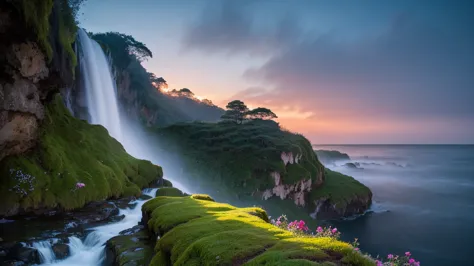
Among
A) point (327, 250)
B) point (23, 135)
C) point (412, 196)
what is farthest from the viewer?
point (412, 196)

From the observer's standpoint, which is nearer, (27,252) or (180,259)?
(180,259)

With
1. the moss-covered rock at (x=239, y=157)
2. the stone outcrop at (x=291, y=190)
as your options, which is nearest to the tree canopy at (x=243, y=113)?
the moss-covered rock at (x=239, y=157)

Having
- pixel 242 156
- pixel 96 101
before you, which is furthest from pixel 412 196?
pixel 96 101

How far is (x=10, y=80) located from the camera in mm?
16266

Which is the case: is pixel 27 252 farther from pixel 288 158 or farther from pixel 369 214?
pixel 369 214

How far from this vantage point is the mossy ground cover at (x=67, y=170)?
699 inches

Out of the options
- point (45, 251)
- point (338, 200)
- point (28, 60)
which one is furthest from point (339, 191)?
point (28, 60)

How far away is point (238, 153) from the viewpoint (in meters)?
63.1

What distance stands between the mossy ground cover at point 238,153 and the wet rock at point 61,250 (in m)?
40.3

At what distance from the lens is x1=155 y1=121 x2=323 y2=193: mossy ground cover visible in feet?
188

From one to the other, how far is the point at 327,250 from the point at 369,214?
59154 mm

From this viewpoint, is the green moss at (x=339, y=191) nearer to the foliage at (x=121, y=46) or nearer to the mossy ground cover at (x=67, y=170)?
the mossy ground cover at (x=67, y=170)

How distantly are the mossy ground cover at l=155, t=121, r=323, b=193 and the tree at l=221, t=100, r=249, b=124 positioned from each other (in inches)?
146

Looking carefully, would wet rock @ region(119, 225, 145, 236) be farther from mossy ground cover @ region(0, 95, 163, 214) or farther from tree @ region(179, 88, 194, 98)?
tree @ region(179, 88, 194, 98)
